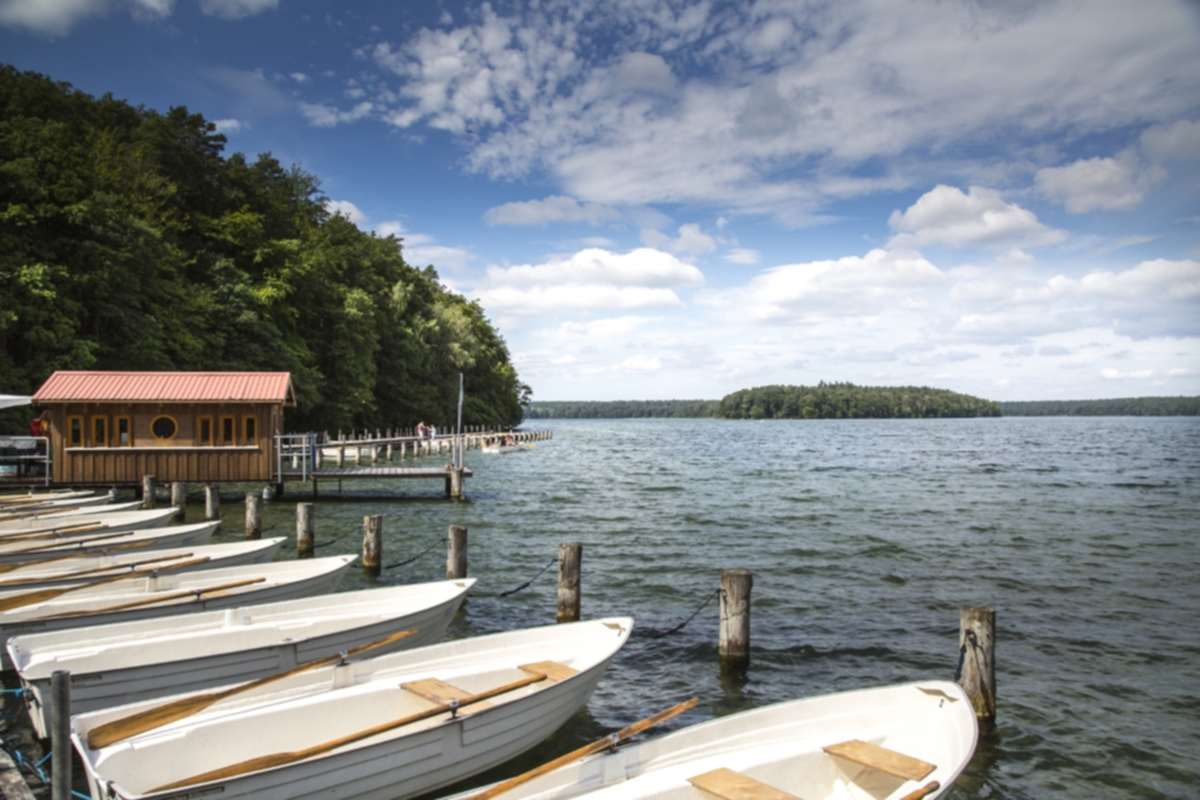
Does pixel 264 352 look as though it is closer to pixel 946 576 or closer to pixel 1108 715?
pixel 946 576

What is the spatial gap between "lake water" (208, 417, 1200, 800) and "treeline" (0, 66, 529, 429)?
13481 mm

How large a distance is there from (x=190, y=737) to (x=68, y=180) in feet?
120

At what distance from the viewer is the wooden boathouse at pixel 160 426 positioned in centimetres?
2428

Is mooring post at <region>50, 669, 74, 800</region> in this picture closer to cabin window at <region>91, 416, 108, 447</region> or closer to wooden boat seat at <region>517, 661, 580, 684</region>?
wooden boat seat at <region>517, 661, 580, 684</region>

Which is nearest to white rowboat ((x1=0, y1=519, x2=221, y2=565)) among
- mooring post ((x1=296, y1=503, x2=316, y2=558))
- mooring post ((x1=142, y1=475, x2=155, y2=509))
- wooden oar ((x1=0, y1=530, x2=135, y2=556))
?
wooden oar ((x1=0, y1=530, x2=135, y2=556))

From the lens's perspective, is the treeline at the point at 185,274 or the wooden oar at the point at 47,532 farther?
the treeline at the point at 185,274

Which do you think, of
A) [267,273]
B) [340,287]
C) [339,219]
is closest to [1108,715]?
[267,273]

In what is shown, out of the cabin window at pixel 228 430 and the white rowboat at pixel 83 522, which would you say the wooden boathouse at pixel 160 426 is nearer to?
the cabin window at pixel 228 430

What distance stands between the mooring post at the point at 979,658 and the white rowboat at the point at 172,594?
9337 mm

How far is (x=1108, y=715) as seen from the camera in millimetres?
9930

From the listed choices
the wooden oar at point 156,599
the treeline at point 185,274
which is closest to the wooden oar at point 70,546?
the wooden oar at point 156,599

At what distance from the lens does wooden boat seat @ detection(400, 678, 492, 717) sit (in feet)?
24.2

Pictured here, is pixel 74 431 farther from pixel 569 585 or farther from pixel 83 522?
pixel 569 585

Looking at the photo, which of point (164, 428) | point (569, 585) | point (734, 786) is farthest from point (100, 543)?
point (734, 786)
